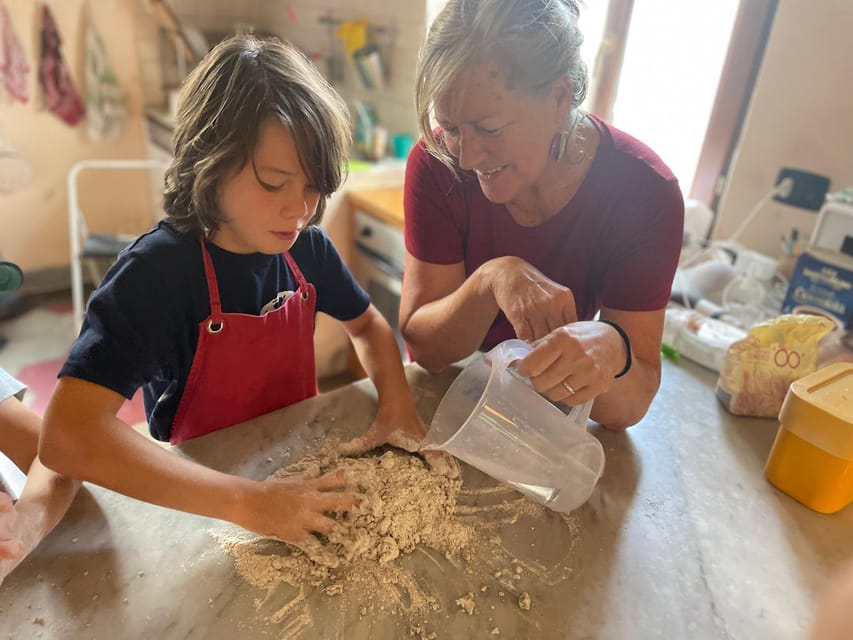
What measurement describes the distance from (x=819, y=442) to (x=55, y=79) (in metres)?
3.24

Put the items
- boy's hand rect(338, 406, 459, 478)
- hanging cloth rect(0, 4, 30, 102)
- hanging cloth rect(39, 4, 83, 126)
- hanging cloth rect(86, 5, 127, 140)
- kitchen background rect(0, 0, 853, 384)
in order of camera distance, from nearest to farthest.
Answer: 1. boy's hand rect(338, 406, 459, 478)
2. kitchen background rect(0, 0, 853, 384)
3. hanging cloth rect(0, 4, 30, 102)
4. hanging cloth rect(39, 4, 83, 126)
5. hanging cloth rect(86, 5, 127, 140)

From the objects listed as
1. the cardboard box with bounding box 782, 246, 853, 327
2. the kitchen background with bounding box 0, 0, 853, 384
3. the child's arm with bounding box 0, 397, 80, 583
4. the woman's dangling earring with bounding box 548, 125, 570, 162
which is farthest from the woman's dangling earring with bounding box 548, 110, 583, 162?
the child's arm with bounding box 0, 397, 80, 583

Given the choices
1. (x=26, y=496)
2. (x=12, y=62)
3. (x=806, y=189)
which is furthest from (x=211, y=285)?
(x=12, y=62)

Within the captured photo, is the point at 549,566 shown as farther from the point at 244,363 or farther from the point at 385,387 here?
the point at 244,363

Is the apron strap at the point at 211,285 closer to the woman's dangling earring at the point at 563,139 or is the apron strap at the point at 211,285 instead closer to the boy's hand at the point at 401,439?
the boy's hand at the point at 401,439

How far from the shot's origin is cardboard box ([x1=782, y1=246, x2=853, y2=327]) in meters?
1.29

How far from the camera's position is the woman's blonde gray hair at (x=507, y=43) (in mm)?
801

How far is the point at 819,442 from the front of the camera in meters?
0.81

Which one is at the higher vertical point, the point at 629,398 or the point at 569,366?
the point at 569,366

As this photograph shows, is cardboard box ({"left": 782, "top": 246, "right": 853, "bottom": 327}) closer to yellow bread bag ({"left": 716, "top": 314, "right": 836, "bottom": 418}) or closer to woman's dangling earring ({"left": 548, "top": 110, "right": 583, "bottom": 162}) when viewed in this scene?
yellow bread bag ({"left": 716, "top": 314, "right": 836, "bottom": 418})

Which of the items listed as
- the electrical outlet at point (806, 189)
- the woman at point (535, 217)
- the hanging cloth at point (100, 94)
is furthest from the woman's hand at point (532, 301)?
the hanging cloth at point (100, 94)

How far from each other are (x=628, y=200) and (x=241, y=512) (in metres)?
0.73

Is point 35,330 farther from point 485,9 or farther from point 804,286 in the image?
point 804,286

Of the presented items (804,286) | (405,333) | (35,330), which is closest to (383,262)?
(405,333)
